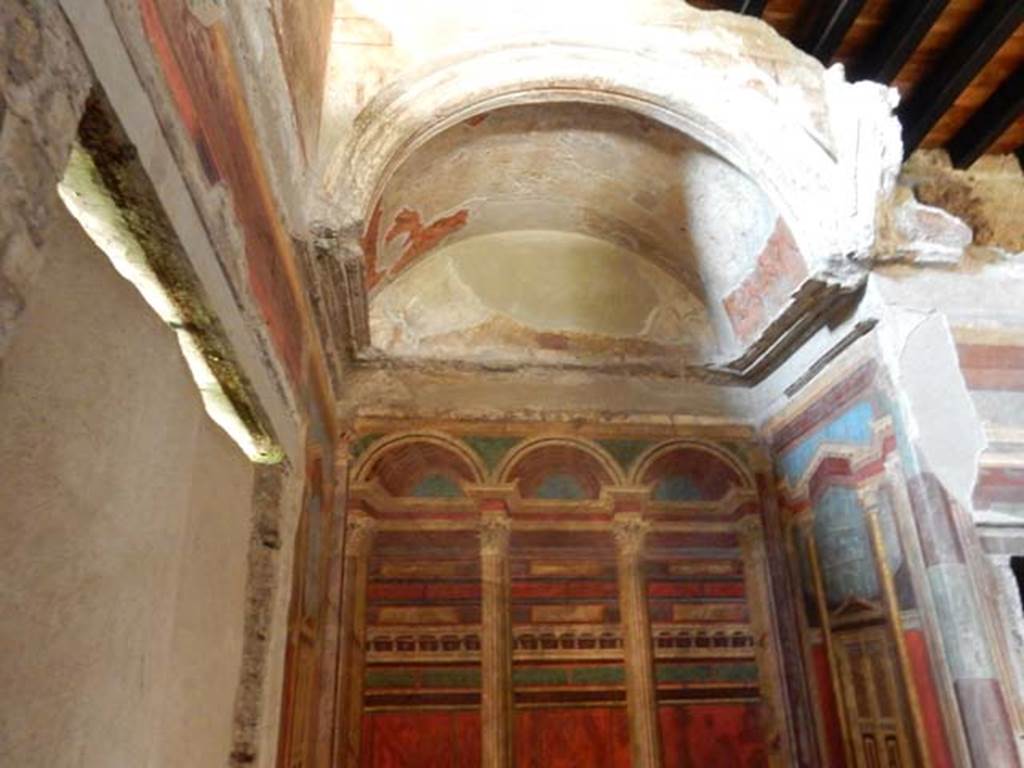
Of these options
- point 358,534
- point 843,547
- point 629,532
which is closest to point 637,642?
point 629,532

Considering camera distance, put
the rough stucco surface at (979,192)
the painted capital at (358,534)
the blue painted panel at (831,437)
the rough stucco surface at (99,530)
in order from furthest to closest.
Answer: the rough stucco surface at (979,192)
the painted capital at (358,534)
the blue painted panel at (831,437)
the rough stucco surface at (99,530)

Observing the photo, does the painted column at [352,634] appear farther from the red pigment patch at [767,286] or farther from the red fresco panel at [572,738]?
the red pigment patch at [767,286]

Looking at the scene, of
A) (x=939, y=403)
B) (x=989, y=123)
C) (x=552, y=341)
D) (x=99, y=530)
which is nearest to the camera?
(x=99, y=530)

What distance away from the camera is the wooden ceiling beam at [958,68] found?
4172 millimetres

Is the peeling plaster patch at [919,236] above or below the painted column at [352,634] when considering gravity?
above

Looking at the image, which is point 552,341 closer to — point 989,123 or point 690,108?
point 690,108

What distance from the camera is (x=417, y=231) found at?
4.83 meters

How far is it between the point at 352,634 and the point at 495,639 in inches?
30.2

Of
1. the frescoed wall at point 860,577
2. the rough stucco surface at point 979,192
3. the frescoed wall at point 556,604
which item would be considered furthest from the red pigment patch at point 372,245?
the rough stucco surface at point 979,192

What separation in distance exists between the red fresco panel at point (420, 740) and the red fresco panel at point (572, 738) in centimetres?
27

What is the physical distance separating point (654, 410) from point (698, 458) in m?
0.39

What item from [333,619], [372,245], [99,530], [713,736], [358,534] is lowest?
[713,736]

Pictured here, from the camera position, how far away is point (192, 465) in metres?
2.12

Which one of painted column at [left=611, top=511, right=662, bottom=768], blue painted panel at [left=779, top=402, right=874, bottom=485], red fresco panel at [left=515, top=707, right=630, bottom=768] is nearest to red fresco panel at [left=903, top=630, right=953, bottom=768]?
blue painted panel at [left=779, top=402, right=874, bottom=485]
